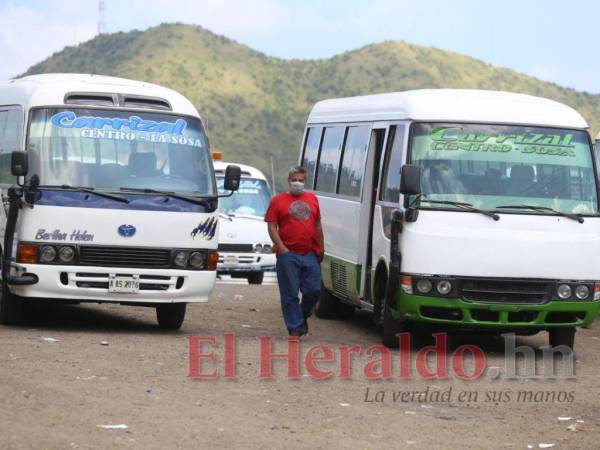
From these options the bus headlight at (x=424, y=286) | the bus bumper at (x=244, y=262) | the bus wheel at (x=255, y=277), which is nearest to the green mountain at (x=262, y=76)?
the bus wheel at (x=255, y=277)

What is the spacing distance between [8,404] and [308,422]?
2.05 meters

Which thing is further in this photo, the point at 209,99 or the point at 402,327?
the point at 209,99

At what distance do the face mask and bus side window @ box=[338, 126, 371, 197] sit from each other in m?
1.62

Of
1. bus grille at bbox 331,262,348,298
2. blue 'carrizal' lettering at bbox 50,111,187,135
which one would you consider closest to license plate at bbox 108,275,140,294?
blue 'carrizal' lettering at bbox 50,111,187,135

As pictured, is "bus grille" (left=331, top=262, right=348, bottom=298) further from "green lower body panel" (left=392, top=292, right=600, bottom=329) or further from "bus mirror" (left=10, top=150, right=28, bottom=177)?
"bus mirror" (left=10, top=150, right=28, bottom=177)

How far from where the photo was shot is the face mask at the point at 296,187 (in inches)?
586

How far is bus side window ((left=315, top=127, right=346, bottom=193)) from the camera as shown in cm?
1778

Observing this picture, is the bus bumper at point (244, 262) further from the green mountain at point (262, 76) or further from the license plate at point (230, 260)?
the green mountain at point (262, 76)

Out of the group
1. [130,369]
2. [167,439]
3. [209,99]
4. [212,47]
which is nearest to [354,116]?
[130,369]

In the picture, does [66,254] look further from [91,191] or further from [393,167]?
[393,167]

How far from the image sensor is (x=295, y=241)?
48.8ft

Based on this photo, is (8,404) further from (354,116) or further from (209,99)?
(209,99)

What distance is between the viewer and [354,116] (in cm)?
1720

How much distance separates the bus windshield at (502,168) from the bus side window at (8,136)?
4.17 meters
